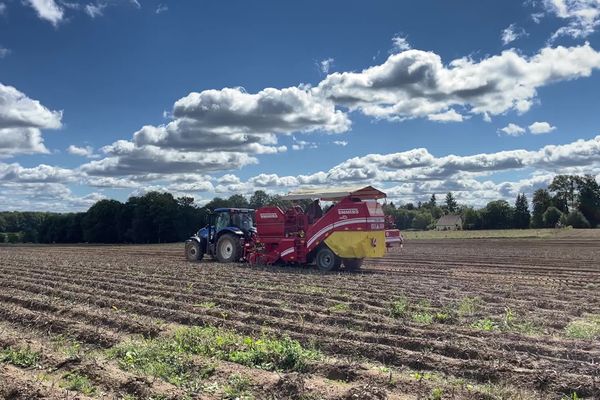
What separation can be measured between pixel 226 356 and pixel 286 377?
127 cm

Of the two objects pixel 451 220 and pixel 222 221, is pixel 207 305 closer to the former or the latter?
pixel 222 221

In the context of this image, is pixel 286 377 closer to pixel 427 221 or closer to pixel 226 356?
pixel 226 356

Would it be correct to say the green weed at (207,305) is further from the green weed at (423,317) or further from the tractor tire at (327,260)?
the tractor tire at (327,260)

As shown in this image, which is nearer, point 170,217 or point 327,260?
point 327,260

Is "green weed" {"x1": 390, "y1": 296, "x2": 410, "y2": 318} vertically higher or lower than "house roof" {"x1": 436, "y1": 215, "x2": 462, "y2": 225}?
lower

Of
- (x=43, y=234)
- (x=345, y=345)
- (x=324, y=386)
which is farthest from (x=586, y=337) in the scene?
(x=43, y=234)

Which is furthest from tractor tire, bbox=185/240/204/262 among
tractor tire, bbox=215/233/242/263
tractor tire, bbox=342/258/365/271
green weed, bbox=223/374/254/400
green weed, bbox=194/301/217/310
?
green weed, bbox=223/374/254/400

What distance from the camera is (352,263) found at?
62.3 feet

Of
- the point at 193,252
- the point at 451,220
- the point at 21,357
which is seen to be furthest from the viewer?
the point at 451,220

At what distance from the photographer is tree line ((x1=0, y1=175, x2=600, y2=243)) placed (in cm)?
6456

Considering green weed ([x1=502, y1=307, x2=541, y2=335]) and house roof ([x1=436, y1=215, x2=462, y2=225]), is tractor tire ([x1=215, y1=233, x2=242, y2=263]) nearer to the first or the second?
green weed ([x1=502, y1=307, x2=541, y2=335])

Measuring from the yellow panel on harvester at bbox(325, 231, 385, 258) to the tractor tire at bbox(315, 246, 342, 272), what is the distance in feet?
0.97

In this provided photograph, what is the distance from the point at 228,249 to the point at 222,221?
1114mm

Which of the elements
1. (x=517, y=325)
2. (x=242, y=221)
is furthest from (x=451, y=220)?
(x=517, y=325)
